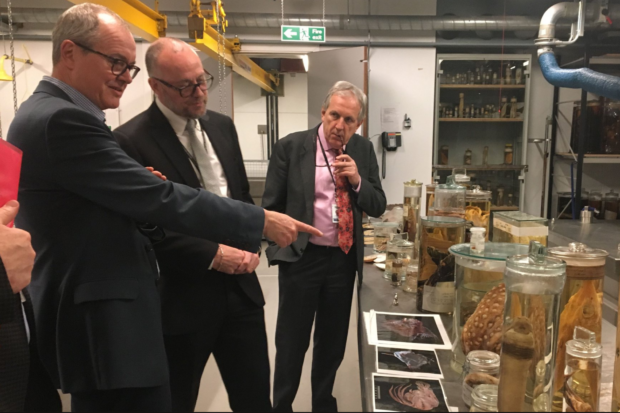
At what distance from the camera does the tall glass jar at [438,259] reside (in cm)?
136

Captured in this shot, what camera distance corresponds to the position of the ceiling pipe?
6.33 feet

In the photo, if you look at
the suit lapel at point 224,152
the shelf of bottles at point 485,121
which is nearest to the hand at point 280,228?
the suit lapel at point 224,152

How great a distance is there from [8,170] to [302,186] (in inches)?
49.8

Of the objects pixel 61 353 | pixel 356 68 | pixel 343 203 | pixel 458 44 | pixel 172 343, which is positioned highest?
pixel 458 44

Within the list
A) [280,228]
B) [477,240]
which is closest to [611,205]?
[477,240]

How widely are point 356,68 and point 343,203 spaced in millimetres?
2799

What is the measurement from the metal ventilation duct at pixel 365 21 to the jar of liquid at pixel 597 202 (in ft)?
6.92

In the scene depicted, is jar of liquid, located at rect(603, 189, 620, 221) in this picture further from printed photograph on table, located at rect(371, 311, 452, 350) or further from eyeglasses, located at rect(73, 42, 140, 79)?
eyeglasses, located at rect(73, 42, 140, 79)

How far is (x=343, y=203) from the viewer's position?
196 cm

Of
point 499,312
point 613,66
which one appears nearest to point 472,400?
point 499,312

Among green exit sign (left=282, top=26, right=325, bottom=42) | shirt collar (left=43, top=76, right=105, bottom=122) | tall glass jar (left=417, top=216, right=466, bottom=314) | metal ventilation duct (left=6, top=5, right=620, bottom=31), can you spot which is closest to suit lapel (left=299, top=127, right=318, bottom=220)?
tall glass jar (left=417, top=216, right=466, bottom=314)

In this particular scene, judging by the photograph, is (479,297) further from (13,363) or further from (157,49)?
(157,49)

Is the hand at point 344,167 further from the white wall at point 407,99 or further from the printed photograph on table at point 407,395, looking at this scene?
the white wall at point 407,99

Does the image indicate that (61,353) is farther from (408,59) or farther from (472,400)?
(408,59)
